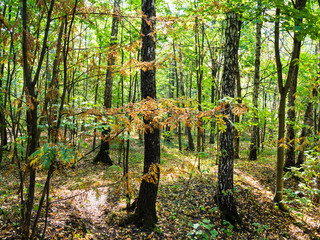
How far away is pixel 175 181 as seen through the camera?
7746 mm

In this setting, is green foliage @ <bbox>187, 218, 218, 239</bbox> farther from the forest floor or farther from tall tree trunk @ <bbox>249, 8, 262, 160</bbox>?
tall tree trunk @ <bbox>249, 8, 262, 160</bbox>

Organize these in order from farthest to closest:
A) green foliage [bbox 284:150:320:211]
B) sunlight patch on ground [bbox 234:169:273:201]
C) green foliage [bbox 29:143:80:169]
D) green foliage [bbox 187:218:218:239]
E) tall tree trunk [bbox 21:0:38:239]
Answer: sunlight patch on ground [bbox 234:169:273:201] → green foliage [bbox 284:150:320:211] → green foliage [bbox 187:218:218:239] → tall tree trunk [bbox 21:0:38:239] → green foliage [bbox 29:143:80:169]

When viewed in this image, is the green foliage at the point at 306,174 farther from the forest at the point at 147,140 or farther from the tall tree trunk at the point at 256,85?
the tall tree trunk at the point at 256,85

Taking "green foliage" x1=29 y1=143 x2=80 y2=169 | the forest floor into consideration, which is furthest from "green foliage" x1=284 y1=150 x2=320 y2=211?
"green foliage" x1=29 y1=143 x2=80 y2=169

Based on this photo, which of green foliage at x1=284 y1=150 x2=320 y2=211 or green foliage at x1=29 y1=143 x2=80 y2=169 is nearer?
green foliage at x1=29 y1=143 x2=80 y2=169

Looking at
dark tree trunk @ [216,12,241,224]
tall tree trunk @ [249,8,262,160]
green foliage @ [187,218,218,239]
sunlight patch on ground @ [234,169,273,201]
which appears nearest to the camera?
green foliage @ [187,218,218,239]

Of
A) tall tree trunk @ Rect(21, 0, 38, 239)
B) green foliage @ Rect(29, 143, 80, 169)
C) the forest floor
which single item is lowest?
the forest floor

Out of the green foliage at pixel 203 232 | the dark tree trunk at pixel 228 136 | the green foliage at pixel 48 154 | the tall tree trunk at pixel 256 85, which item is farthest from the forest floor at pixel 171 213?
the tall tree trunk at pixel 256 85

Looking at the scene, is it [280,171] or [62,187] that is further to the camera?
[62,187]

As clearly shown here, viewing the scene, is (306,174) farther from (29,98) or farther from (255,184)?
(29,98)

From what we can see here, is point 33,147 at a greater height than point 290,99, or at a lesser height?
lesser

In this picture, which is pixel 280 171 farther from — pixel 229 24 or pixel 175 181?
pixel 229 24

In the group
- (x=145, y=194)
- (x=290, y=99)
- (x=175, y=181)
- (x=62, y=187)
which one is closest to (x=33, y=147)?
(x=145, y=194)

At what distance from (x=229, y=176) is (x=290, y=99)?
21.3 feet
